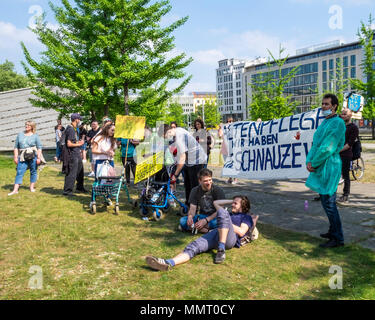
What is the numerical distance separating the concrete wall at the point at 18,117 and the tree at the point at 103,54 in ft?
38.7

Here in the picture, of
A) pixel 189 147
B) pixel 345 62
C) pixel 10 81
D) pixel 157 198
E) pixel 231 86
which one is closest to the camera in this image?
pixel 157 198

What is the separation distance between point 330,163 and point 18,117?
32138 mm

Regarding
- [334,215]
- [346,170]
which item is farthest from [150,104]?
[334,215]

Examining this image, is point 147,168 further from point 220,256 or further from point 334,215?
point 334,215

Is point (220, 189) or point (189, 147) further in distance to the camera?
point (189, 147)

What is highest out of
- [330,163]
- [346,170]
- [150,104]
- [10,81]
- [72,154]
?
[10,81]

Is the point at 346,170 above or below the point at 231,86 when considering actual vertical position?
below

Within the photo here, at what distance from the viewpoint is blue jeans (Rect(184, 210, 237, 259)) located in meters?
4.71

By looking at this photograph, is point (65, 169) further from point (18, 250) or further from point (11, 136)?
point (11, 136)

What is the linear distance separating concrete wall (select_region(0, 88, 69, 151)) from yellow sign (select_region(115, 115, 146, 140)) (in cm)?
2557

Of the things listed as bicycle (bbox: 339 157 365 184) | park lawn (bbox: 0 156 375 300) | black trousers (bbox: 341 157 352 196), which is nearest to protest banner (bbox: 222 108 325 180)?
black trousers (bbox: 341 157 352 196)

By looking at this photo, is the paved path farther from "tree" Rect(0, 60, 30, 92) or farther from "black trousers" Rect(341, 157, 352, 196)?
"tree" Rect(0, 60, 30, 92)

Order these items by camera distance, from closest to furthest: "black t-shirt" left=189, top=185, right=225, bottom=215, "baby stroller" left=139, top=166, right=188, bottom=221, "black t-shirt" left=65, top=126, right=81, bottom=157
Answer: "black t-shirt" left=189, top=185, right=225, bottom=215 < "baby stroller" left=139, top=166, right=188, bottom=221 < "black t-shirt" left=65, top=126, right=81, bottom=157

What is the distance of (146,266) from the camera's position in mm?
4477
